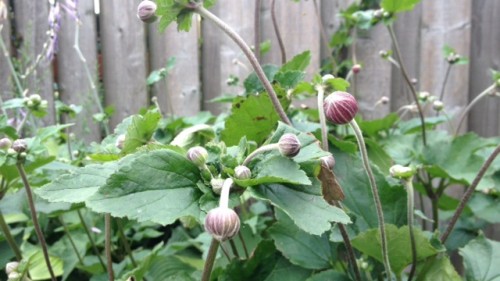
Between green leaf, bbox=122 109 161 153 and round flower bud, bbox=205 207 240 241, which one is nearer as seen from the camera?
round flower bud, bbox=205 207 240 241

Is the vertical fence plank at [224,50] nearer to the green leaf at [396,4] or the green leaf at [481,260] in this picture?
the green leaf at [396,4]

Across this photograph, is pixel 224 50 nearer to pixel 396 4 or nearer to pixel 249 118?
pixel 396 4

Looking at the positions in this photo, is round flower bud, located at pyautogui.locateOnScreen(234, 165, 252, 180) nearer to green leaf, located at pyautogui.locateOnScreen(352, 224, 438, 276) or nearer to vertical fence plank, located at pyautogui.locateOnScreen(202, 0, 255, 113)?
green leaf, located at pyautogui.locateOnScreen(352, 224, 438, 276)

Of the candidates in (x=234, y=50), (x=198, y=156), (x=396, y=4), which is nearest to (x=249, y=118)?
(x=198, y=156)

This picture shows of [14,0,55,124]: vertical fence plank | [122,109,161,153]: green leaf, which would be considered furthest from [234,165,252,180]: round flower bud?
[14,0,55,124]: vertical fence plank

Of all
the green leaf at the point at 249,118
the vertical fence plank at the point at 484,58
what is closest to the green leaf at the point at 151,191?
the green leaf at the point at 249,118

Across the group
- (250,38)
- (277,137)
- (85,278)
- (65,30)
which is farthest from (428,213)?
(65,30)
